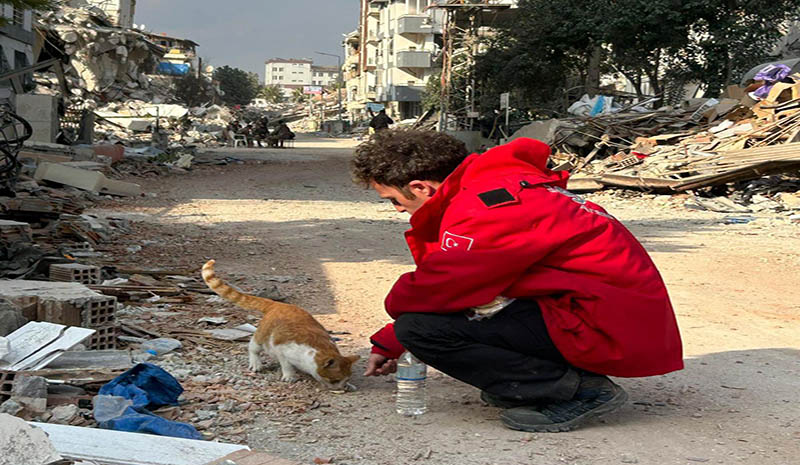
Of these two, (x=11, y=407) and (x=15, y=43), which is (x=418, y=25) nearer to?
(x=15, y=43)

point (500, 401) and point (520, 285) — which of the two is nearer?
point (520, 285)

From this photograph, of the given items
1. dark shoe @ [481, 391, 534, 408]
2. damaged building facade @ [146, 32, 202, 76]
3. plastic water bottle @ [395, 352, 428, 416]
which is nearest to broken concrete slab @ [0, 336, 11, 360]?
plastic water bottle @ [395, 352, 428, 416]

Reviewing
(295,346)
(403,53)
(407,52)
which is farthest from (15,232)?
(407,52)

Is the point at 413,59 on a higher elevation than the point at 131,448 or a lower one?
higher

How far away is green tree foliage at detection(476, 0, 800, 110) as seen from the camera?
2548cm

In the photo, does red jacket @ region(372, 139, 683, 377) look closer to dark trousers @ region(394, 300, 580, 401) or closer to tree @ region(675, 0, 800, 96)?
dark trousers @ region(394, 300, 580, 401)

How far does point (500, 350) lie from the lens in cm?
366

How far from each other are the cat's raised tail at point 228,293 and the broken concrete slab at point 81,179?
10.3m

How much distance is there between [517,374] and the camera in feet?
12.1

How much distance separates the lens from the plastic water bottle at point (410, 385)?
397cm

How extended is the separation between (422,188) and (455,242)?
0.44 m

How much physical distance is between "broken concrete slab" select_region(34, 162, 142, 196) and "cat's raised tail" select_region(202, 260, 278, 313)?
10.3m

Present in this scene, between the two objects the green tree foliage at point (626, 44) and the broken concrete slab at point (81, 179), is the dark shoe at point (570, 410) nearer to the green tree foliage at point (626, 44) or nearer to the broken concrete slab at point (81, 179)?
the broken concrete slab at point (81, 179)

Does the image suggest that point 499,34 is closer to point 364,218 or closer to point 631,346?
point 364,218
